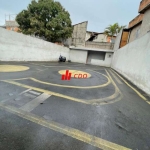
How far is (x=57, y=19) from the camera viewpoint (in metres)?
19.8

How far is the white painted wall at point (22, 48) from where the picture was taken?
10.5m

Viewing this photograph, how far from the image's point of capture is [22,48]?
41.2 ft

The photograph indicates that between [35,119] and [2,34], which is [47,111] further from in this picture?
[2,34]

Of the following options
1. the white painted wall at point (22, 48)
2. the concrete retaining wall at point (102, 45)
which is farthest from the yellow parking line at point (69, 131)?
the concrete retaining wall at point (102, 45)

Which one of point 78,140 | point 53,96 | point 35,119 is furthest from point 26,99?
point 78,140

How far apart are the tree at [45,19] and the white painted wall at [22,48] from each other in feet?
13.7

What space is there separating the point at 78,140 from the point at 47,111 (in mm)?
1266

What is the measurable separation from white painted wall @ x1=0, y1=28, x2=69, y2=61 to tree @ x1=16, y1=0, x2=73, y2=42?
13.7 ft

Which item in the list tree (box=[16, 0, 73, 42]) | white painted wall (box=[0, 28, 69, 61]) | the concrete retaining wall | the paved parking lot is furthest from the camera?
the concrete retaining wall

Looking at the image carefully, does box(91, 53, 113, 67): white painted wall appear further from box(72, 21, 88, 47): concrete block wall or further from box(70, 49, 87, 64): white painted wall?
box(72, 21, 88, 47): concrete block wall

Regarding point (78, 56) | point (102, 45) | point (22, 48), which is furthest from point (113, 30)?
point (22, 48)

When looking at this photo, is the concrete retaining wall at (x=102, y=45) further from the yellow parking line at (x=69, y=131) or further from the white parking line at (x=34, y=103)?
the yellow parking line at (x=69, y=131)

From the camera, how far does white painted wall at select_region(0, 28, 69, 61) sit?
10.5 m

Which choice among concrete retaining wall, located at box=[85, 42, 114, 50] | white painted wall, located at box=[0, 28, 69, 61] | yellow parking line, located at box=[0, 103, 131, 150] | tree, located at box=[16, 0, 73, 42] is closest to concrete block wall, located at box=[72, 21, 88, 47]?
concrete retaining wall, located at box=[85, 42, 114, 50]
